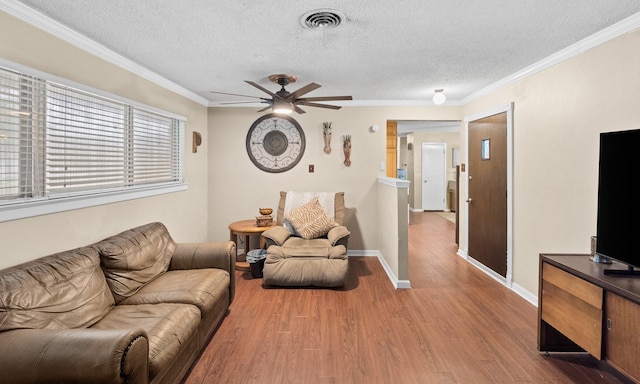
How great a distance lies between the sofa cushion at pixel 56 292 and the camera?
170 centimetres

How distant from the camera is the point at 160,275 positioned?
2.90m

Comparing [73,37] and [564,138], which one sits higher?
[73,37]

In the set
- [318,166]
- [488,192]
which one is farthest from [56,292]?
[488,192]

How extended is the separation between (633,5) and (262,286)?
12.8ft

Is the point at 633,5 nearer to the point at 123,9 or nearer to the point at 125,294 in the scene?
the point at 123,9

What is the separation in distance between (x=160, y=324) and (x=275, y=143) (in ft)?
11.4

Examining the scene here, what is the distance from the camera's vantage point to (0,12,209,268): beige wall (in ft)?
6.59

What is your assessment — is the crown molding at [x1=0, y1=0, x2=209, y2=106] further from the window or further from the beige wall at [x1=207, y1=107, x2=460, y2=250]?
the beige wall at [x1=207, y1=107, x2=460, y2=250]

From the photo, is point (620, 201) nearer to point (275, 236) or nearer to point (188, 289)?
point (188, 289)

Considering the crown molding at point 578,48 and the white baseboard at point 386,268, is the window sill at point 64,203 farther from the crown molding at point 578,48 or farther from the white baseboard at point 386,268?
the crown molding at point 578,48

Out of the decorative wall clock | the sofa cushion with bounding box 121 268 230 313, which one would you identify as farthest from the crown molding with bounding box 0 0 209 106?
the sofa cushion with bounding box 121 268 230 313

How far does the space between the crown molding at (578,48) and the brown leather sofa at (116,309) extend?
342 centimetres

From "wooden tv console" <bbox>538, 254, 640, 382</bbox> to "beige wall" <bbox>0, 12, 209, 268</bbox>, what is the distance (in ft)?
11.3

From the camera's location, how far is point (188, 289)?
249 centimetres
